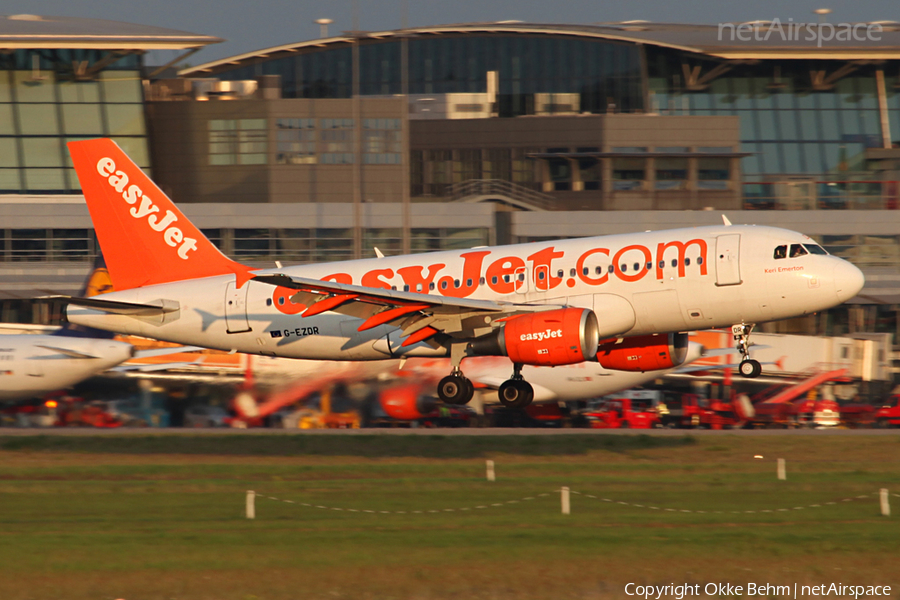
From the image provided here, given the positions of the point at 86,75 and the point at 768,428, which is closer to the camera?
the point at 768,428

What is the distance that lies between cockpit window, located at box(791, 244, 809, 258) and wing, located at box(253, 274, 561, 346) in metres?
7.25

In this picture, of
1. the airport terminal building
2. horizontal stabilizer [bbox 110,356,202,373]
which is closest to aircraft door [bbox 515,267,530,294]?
horizontal stabilizer [bbox 110,356,202,373]

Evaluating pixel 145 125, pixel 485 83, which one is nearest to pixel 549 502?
pixel 145 125

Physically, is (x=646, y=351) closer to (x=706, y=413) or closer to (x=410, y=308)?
(x=410, y=308)

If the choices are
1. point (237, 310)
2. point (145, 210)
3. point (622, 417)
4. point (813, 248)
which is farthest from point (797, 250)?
point (145, 210)

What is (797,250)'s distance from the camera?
3095cm

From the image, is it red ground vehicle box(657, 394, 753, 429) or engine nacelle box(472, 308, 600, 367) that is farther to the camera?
red ground vehicle box(657, 394, 753, 429)

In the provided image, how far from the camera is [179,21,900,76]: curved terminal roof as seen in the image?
281ft

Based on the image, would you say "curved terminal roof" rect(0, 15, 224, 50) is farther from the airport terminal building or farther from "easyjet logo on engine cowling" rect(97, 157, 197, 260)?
"easyjet logo on engine cowling" rect(97, 157, 197, 260)

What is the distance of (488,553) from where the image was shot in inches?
966

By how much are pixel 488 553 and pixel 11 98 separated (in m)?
62.0

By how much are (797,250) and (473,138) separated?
182 feet

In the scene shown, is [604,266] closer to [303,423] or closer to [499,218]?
[303,423]

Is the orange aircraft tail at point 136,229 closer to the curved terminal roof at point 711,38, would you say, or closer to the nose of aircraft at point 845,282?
the nose of aircraft at point 845,282
